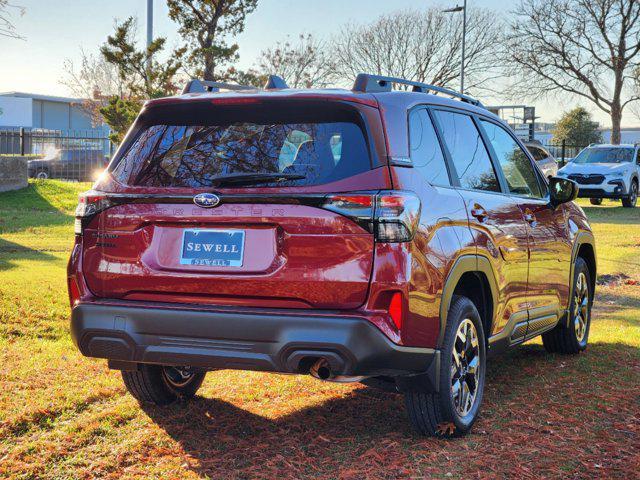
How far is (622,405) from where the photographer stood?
19.2 feet

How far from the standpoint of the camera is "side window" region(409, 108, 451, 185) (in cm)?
475

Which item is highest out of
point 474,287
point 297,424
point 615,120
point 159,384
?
point 615,120

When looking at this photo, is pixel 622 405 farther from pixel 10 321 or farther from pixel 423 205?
pixel 10 321

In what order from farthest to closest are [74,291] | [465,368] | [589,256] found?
[589,256]
[465,368]
[74,291]

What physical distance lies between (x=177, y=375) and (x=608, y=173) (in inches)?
1008

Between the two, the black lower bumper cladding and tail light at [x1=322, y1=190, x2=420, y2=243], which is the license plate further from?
tail light at [x1=322, y1=190, x2=420, y2=243]

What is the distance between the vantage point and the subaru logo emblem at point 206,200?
444 cm

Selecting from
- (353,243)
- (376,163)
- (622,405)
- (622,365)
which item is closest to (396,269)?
(353,243)

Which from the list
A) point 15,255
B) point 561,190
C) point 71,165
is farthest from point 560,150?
point 561,190

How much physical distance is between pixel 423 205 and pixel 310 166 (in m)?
0.59

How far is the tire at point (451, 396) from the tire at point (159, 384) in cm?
148

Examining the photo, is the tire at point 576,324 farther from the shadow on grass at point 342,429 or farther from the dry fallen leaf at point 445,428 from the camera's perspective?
the dry fallen leaf at point 445,428

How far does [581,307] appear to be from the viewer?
25.0 feet

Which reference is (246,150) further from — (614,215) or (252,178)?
(614,215)
